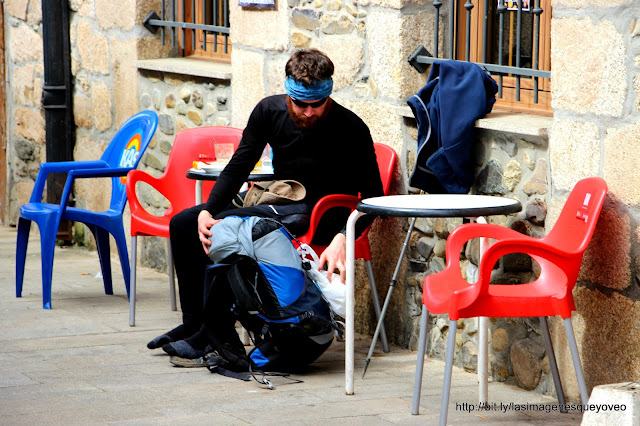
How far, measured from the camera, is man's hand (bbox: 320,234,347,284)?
435cm

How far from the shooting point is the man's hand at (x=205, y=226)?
14.9ft

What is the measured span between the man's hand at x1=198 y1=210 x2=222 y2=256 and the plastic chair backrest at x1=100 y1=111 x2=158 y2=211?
53.3 inches

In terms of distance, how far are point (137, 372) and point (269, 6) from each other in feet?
7.00

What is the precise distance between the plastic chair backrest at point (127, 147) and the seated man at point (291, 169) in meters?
1.27

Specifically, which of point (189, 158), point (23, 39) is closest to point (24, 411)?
point (189, 158)

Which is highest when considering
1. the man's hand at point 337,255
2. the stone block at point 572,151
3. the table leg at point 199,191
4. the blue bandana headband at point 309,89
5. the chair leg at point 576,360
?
the blue bandana headband at point 309,89

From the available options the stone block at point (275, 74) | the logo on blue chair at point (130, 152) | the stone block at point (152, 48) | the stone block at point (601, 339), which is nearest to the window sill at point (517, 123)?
the stone block at point (601, 339)

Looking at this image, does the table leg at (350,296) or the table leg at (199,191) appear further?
the table leg at (199,191)

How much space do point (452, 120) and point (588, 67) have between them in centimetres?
71

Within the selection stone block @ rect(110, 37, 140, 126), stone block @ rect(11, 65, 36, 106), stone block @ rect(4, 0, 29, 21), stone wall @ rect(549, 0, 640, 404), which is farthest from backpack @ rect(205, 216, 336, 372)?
stone block @ rect(4, 0, 29, 21)

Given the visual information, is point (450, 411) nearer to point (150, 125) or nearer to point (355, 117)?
point (355, 117)

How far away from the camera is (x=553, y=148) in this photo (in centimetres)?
410

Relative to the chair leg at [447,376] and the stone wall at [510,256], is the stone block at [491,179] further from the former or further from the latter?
the chair leg at [447,376]

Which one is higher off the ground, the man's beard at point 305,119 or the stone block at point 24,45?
the stone block at point 24,45
